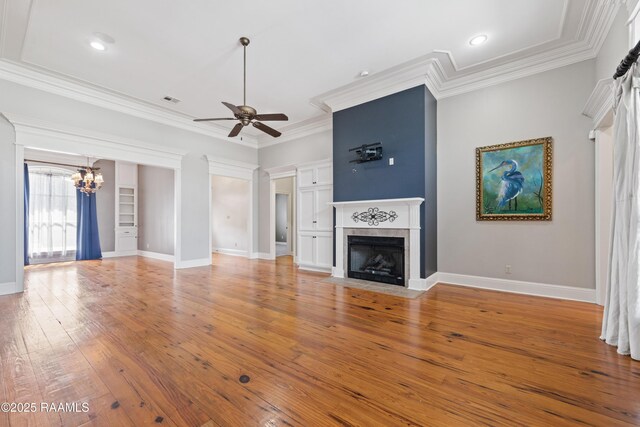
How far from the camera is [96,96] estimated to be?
4.67 metres

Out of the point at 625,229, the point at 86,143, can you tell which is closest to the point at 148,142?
the point at 86,143

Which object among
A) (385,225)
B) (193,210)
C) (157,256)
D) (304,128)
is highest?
(304,128)

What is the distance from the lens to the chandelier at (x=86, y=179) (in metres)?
6.67

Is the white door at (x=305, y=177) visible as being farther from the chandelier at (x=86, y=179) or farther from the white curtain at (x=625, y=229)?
the chandelier at (x=86, y=179)

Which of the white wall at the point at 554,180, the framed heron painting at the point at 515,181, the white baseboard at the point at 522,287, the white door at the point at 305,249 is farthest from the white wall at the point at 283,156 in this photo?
the white baseboard at the point at 522,287

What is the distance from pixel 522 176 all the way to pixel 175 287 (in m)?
5.57

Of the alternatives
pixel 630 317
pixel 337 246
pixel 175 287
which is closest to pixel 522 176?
pixel 630 317

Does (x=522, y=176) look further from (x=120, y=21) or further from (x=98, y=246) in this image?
(x=98, y=246)

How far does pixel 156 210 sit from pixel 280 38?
6.57 meters

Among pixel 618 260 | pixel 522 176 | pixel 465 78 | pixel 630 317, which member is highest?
pixel 465 78

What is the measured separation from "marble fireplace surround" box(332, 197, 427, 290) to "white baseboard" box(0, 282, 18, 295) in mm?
4937

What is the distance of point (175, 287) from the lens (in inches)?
166

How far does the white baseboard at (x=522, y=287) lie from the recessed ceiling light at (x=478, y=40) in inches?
131

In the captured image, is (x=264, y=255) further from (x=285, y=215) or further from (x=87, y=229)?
(x=87, y=229)
